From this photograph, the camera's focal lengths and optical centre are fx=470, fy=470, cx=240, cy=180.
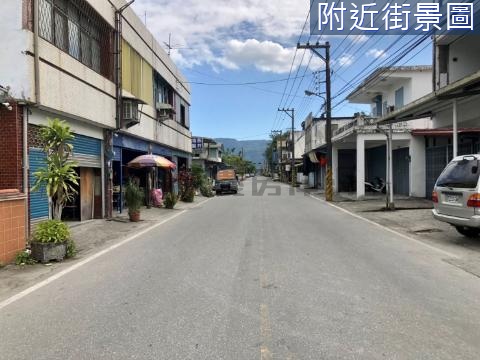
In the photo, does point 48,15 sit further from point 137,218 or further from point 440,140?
point 440,140

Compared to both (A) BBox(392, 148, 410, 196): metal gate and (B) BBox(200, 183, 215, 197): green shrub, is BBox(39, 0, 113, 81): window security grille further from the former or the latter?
(B) BBox(200, 183, 215, 197): green shrub

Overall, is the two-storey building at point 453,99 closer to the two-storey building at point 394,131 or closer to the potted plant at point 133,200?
the two-storey building at point 394,131

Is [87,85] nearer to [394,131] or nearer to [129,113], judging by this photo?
[129,113]

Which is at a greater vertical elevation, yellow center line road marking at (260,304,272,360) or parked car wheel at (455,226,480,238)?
parked car wheel at (455,226,480,238)

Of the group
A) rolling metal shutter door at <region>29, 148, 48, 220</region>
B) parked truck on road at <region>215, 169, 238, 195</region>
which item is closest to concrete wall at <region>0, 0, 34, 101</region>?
rolling metal shutter door at <region>29, 148, 48, 220</region>

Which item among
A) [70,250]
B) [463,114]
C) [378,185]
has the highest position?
[463,114]

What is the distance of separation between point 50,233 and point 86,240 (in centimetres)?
315

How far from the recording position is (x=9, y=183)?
11.0 metres

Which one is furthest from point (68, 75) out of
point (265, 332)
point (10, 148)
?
point (265, 332)

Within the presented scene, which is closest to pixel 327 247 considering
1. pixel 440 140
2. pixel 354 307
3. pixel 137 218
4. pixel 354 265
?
pixel 354 265

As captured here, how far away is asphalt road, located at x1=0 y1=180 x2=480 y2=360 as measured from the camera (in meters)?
4.56

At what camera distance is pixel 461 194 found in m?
10.7

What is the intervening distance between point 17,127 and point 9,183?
4.34ft

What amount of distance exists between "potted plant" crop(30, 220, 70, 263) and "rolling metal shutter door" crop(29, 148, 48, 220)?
7.54 feet
